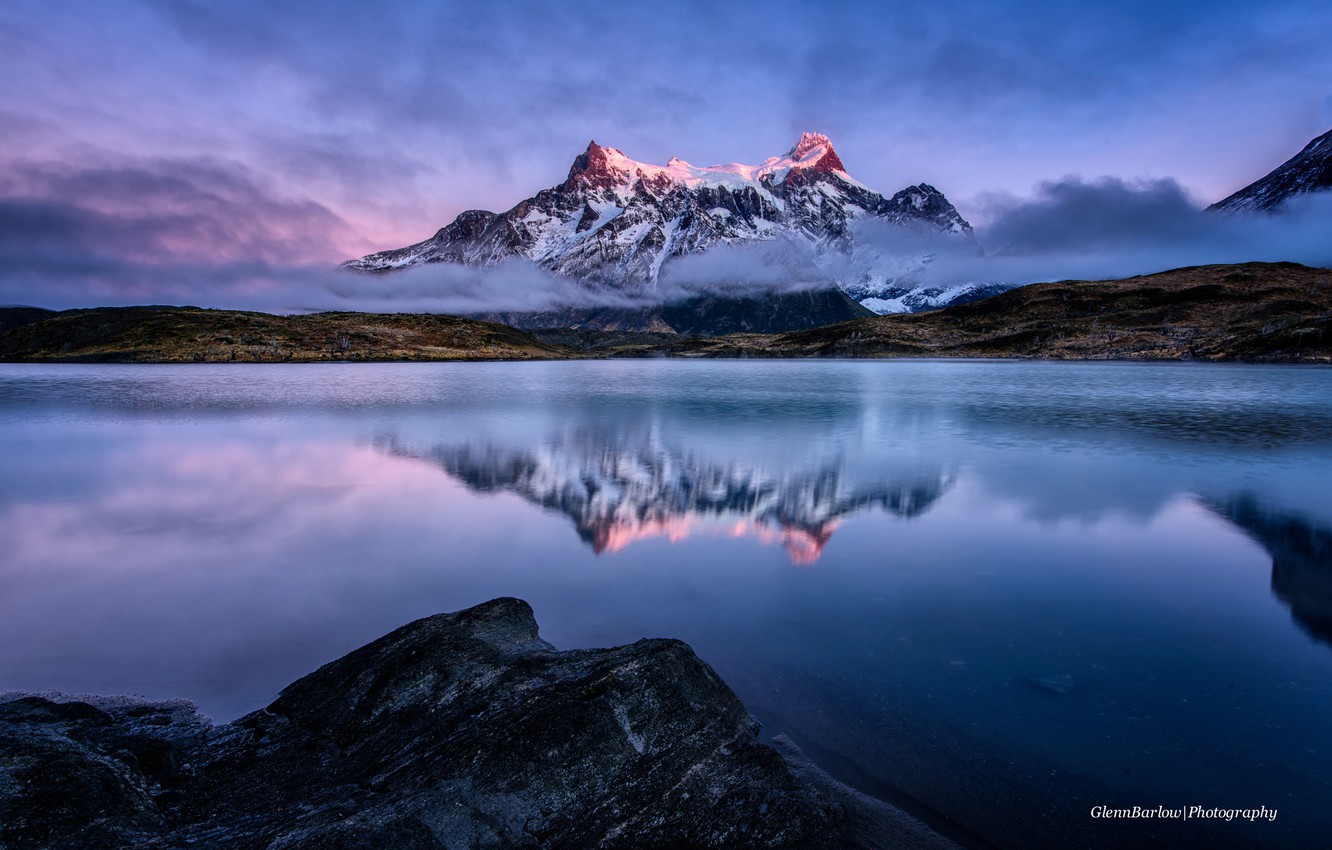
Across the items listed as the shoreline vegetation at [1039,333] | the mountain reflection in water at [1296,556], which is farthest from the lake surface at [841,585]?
the shoreline vegetation at [1039,333]

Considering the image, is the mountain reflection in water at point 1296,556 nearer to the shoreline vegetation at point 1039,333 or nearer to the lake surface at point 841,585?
the lake surface at point 841,585

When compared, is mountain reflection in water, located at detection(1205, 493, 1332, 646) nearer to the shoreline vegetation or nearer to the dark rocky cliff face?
the dark rocky cliff face

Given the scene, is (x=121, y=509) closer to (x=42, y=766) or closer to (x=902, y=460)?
(x=42, y=766)

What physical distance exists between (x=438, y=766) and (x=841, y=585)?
362 inches

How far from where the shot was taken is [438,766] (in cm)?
599

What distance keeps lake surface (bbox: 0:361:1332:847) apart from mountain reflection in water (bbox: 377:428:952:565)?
0.18 meters

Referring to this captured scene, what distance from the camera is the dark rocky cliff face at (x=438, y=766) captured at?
5.19 m

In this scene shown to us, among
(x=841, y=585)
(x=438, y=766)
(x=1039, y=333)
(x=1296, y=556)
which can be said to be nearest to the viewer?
(x=438, y=766)

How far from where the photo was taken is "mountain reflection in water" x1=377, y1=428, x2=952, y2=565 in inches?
680

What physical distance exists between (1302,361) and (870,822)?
16255 cm

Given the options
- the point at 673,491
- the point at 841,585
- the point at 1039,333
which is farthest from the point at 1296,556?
the point at 1039,333

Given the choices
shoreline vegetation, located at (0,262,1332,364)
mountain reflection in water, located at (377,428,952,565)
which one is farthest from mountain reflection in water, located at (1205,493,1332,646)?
shoreline vegetation, located at (0,262,1332,364)

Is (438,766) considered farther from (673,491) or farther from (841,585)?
(673,491)

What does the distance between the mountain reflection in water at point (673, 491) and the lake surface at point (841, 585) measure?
7.2 inches
